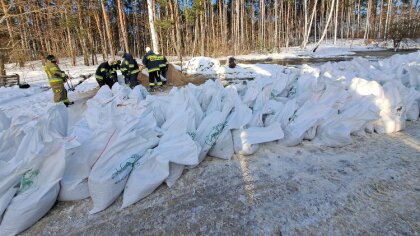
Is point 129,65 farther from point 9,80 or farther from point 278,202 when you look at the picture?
point 278,202

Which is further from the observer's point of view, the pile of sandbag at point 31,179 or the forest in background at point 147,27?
the forest in background at point 147,27

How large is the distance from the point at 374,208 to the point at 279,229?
69 centimetres

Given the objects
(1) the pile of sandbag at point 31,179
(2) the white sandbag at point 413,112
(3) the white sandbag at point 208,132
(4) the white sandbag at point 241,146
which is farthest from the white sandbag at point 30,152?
(2) the white sandbag at point 413,112

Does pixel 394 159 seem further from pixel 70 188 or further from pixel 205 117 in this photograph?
pixel 70 188

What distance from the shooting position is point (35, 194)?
1.88 m

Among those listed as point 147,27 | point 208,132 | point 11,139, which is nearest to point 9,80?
point 11,139

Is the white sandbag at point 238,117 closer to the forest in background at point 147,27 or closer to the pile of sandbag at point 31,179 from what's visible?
the pile of sandbag at point 31,179

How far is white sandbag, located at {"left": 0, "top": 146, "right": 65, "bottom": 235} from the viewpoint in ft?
5.86

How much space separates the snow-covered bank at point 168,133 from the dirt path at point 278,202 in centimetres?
12

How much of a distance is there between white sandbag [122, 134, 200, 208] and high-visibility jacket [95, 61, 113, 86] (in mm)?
5679

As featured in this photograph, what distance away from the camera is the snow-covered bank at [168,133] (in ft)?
6.43

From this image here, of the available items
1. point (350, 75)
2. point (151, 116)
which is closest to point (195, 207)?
point (151, 116)

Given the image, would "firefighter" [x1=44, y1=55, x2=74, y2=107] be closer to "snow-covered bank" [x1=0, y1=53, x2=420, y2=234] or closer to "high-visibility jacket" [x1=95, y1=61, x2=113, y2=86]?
"high-visibility jacket" [x1=95, y1=61, x2=113, y2=86]

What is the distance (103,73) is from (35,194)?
19.4ft
